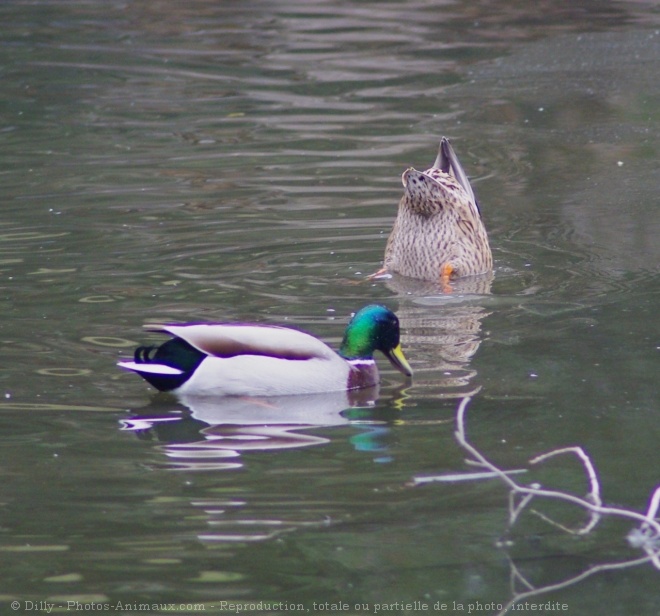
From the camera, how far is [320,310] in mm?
8227

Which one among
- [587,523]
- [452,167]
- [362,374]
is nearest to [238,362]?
[362,374]

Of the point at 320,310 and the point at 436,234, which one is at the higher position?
the point at 436,234

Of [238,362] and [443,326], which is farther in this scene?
[443,326]

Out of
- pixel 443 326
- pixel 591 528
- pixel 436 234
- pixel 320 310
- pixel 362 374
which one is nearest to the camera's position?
pixel 591 528

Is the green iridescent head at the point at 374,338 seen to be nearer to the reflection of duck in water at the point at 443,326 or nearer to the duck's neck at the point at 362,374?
the duck's neck at the point at 362,374

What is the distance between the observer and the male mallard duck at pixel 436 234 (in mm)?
9391

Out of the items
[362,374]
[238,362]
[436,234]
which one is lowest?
[362,374]

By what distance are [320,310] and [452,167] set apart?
84.8 inches

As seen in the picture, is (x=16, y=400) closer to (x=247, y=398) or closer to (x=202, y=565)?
→ (x=247, y=398)

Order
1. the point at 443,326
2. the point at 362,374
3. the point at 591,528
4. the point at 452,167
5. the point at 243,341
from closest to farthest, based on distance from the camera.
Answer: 1. the point at 591,528
2. the point at 243,341
3. the point at 362,374
4. the point at 443,326
5. the point at 452,167

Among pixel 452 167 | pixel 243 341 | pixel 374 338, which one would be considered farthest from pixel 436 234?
pixel 243 341

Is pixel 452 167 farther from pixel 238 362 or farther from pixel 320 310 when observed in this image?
pixel 238 362

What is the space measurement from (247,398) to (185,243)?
128 inches

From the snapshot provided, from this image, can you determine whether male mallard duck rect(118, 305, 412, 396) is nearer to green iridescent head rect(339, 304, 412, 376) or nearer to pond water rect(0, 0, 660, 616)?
pond water rect(0, 0, 660, 616)
